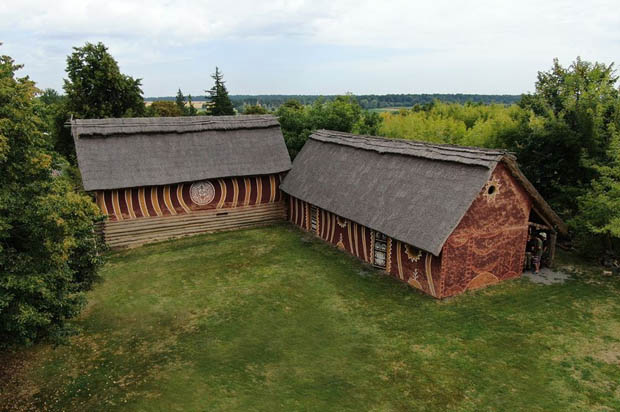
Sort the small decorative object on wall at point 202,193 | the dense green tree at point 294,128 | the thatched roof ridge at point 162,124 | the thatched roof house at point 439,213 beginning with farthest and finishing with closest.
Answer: the dense green tree at point 294,128 < the small decorative object on wall at point 202,193 < the thatched roof ridge at point 162,124 < the thatched roof house at point 439,213

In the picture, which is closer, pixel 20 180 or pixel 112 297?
pixel 20 180

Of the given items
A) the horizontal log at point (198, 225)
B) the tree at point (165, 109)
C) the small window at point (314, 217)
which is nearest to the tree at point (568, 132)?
the small window at point (314, 217)

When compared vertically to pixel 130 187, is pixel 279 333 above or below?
below

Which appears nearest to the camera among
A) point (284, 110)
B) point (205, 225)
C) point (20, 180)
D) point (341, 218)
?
point (20, 180)

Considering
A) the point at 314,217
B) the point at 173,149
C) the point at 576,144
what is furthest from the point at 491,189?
the point at 173,149

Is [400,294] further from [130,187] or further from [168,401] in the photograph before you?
[130,187]

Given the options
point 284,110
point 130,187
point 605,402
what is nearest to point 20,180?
point 130,187

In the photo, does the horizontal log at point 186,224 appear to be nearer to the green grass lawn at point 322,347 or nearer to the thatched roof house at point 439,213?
the green grass lawn at point 322,347
